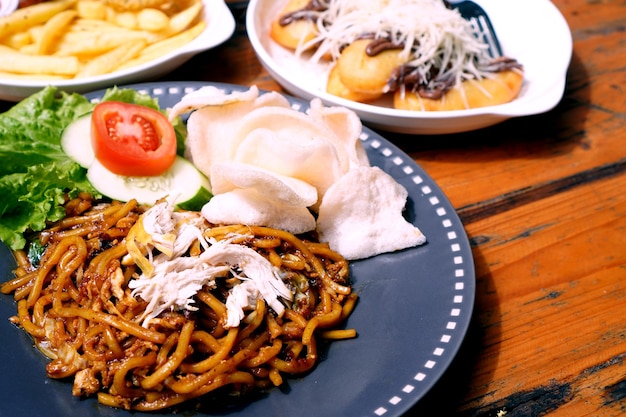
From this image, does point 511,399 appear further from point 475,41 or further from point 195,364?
point 475,41

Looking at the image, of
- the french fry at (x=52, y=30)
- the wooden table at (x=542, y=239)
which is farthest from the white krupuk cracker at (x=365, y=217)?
the french fry at (x=52, y=30)

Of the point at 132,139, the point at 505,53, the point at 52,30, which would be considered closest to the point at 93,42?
the point at 52,30

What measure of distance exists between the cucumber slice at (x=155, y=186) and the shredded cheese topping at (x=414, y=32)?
1.55 metres

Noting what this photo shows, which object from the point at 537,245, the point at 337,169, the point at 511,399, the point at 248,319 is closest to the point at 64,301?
the point at 248,319

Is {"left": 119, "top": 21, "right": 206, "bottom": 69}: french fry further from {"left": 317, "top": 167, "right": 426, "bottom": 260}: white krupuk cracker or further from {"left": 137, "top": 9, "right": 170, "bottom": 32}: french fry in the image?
{"left": 317, "top": 167, "right": 426, "bottom": 260}: white krupuk cracker

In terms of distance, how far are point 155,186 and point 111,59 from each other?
117 centimetres

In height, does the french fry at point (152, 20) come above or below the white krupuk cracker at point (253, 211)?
above

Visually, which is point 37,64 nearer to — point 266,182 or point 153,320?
point 266,182

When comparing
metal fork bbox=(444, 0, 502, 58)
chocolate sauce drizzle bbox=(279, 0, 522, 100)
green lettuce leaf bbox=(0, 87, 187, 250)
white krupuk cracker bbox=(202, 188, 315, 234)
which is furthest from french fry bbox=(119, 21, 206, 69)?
metal fork bbox=(444, 0, 502, 58)

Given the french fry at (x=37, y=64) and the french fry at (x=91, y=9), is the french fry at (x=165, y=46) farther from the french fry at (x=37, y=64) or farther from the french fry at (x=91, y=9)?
the french fry at (x=91, y=9)

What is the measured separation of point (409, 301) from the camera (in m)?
2.59

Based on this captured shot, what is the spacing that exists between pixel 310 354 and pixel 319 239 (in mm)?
634

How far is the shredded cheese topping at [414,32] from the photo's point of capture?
384cm

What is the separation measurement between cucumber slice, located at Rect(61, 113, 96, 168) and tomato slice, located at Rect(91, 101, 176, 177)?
0.07 meters
